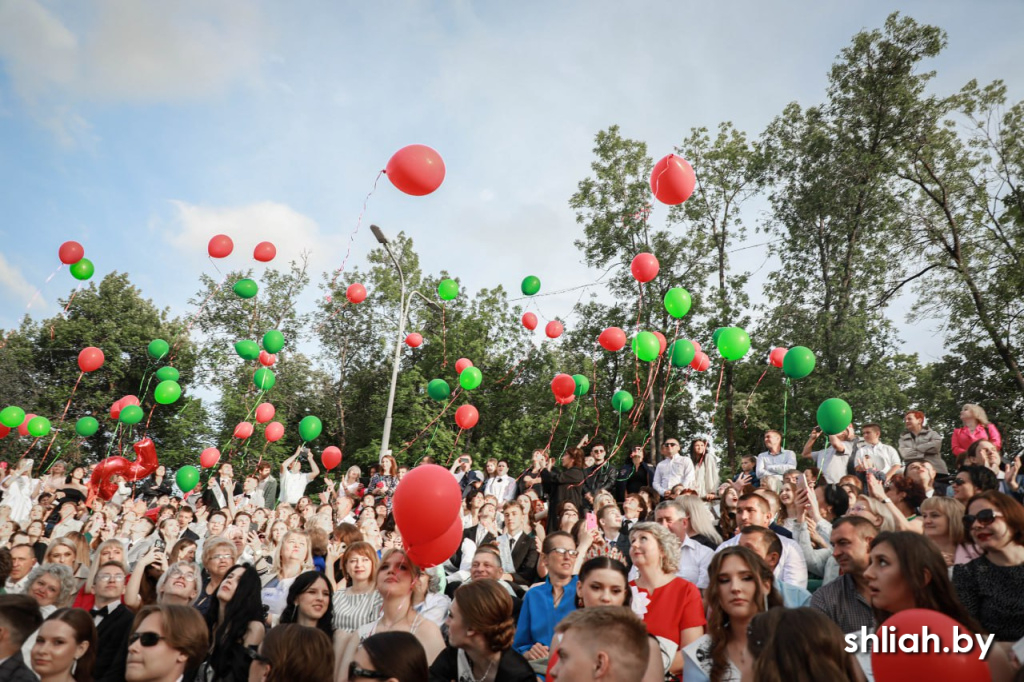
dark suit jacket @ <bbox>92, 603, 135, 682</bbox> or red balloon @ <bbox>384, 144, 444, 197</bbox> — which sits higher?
red balloon @ <bbox>384, 144, 444, 197</bbox>

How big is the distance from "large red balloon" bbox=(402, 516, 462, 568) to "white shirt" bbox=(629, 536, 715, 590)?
1.81 meters

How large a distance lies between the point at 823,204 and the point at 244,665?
1966 cm

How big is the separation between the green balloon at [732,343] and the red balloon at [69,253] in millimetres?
11497

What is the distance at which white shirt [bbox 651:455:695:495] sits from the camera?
998 centimetres

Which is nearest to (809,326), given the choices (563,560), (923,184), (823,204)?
(823,204)

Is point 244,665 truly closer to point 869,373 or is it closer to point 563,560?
point 563,560

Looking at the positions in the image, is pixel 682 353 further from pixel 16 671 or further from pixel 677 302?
pixel 16 671

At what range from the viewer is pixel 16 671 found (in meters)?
3.65

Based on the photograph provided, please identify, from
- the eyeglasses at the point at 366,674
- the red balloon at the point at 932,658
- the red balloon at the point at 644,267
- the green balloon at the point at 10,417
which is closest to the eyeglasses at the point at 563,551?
the eyeglasses at the point at 366,674

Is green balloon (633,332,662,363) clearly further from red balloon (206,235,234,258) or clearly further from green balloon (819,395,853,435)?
red balloon (206,235,234,258)

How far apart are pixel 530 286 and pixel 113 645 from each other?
10384mm

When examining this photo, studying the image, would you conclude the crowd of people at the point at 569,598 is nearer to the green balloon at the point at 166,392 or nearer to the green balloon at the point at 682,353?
the green balloon at the point at 682,353

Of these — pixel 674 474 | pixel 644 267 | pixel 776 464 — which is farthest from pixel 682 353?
pixel 776 464

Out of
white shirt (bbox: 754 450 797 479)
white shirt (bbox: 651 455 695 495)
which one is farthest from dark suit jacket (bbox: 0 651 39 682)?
white shirt (bbox: 754 450 797 479)
